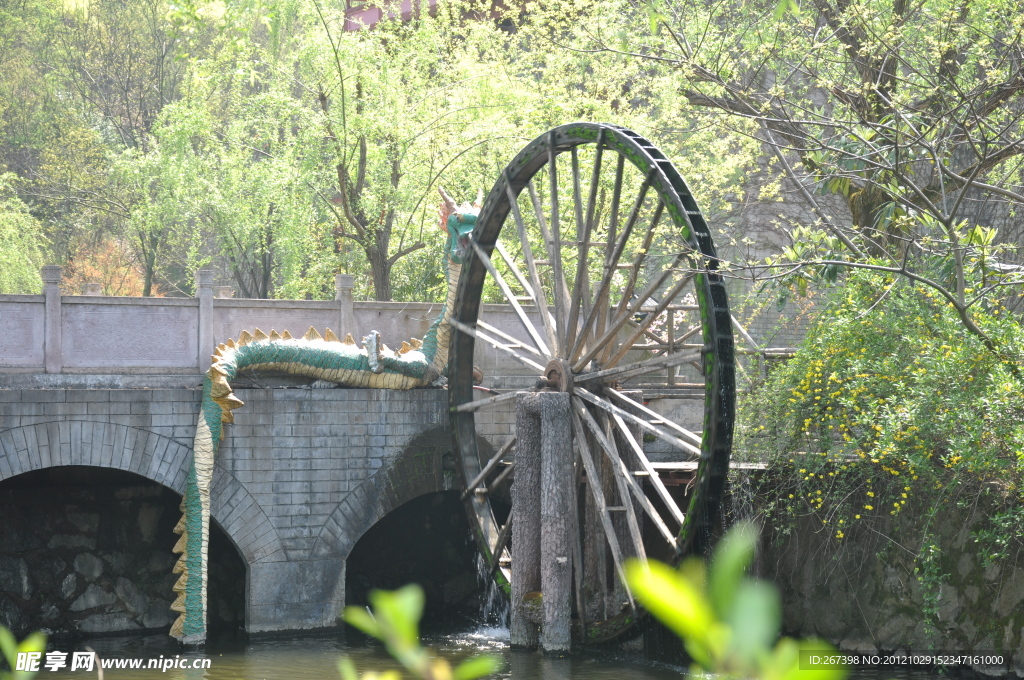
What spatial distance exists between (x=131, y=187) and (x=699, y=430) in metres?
16.2

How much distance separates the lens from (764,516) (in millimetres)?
10023

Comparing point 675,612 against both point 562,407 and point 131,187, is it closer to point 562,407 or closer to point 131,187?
point 562,407

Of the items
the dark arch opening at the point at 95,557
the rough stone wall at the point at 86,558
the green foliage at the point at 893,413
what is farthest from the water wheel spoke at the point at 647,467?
the rough stone wall at the point at 86,558

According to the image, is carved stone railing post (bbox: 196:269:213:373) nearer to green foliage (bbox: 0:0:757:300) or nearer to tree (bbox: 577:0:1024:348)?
green foliage (bbox: 0:0:757:300)

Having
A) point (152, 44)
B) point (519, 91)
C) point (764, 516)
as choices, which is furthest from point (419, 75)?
point (152, 44)

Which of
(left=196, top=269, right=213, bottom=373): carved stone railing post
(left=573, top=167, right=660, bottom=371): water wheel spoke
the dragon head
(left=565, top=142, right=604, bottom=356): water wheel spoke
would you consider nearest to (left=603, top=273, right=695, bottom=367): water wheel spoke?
(left=573, top=167, right=660, bottom=371): water wheel spoke

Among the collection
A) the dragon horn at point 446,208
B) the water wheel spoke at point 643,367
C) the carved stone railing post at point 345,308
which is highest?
the dragon horn at point 446,208

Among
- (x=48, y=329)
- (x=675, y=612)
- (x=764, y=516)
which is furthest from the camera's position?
(x=48, y=329)

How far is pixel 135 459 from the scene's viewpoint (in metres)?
11.0

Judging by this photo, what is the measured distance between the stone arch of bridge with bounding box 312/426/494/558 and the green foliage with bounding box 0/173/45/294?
1169 centimetres

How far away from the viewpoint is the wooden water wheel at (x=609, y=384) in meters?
9.43

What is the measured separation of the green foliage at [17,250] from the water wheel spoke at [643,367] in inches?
546

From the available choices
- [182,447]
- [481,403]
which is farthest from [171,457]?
[481,403]

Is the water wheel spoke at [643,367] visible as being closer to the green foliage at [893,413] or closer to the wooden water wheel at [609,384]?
the wooden water wheel at [609,384]
